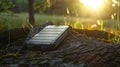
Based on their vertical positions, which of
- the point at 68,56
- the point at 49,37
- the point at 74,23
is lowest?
the point at 74,23

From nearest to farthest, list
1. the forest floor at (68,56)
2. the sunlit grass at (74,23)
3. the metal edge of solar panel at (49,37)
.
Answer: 1. the forest floor at (68,56)
2. the metal edge of solar panel at (49,37)
3. the sunlit grass at (74,23)

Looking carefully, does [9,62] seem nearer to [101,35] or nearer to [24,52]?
[24,52]

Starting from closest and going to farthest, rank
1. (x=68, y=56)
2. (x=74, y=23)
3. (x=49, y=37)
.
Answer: (x=68, y=56) < (x=49, y=37) < (x=74, y=23)

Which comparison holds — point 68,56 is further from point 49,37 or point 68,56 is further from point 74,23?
point 74,23

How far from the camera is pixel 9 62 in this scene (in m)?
7.29

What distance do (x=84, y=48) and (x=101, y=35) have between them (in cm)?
330

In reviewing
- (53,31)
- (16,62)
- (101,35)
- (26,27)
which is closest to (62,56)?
(16,62)

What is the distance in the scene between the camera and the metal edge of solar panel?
788 cm

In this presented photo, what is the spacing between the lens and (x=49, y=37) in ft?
26.8

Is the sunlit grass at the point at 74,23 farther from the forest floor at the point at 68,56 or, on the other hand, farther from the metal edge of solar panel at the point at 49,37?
the forest floor at the point at 68,56

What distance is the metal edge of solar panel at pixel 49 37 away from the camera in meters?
7.88

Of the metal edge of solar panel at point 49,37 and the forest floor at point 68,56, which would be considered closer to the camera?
the forest floor at point 68,56

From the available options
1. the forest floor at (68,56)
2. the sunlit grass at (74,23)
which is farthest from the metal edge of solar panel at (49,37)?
the sunlit grass at (74,23)

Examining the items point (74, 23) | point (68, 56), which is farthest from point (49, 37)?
point (74, 23)
